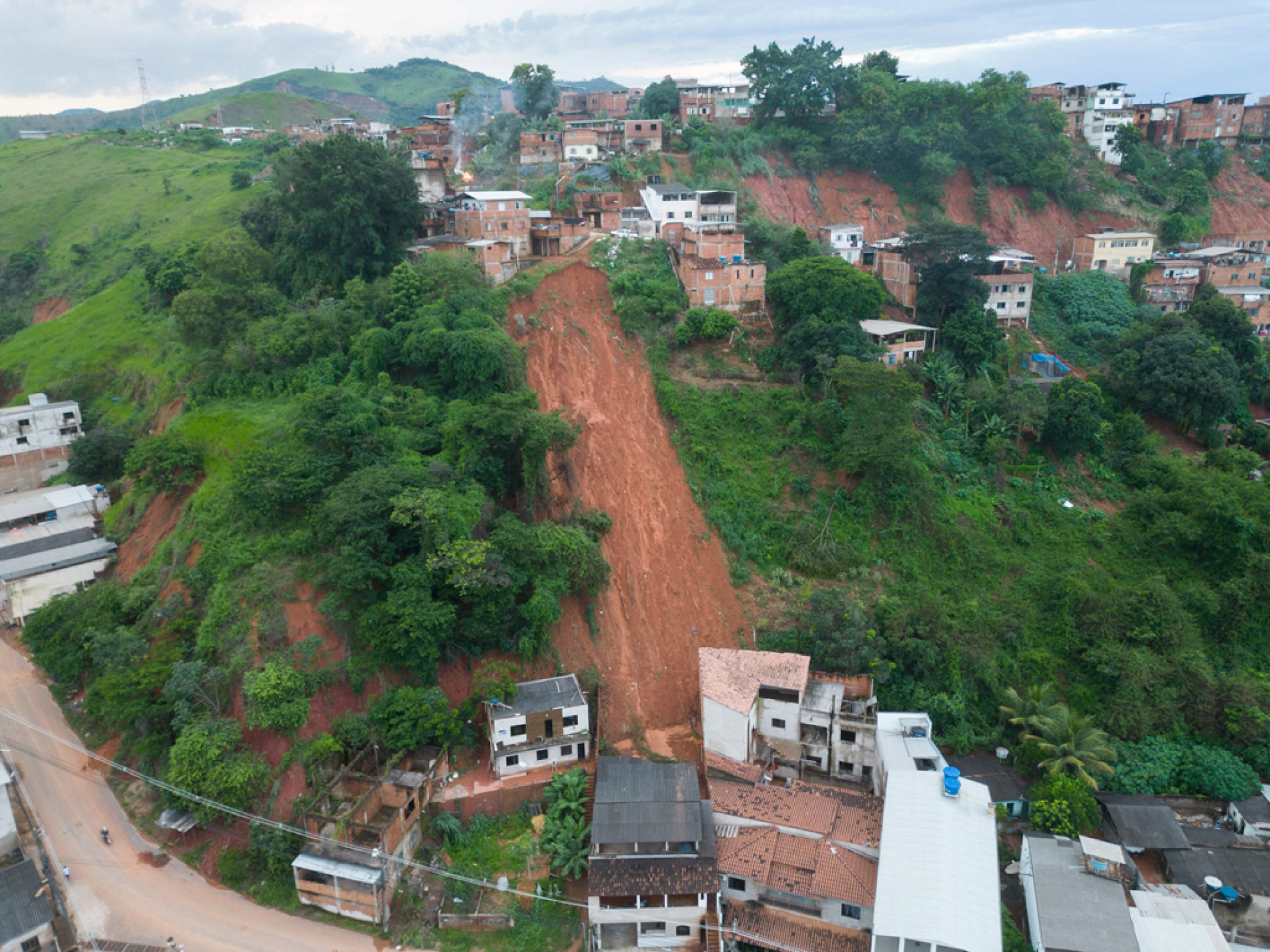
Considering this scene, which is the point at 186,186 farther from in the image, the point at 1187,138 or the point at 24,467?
the point at 1187,138

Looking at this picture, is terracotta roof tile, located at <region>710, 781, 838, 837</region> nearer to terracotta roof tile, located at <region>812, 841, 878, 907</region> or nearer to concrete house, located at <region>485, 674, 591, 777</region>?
terracotta roof tile, located at <region>812, 841, 878, 907</region>

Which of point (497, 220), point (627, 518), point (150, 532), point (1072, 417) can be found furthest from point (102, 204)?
point (1072, 417)

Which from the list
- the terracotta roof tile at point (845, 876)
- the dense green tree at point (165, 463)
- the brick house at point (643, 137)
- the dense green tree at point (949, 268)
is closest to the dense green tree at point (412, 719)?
the terracotta roof tile at point (845, 876)

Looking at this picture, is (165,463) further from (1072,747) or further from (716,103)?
(716,103)

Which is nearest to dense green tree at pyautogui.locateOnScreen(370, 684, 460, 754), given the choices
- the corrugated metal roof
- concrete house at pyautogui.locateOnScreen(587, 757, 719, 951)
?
concrete house at pyautogui.locateOnScreen(587, 757, 719, 951)

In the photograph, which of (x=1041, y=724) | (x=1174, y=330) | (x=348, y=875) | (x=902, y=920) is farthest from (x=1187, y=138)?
(x=348, y=875)

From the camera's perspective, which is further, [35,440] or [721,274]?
[35,440]
